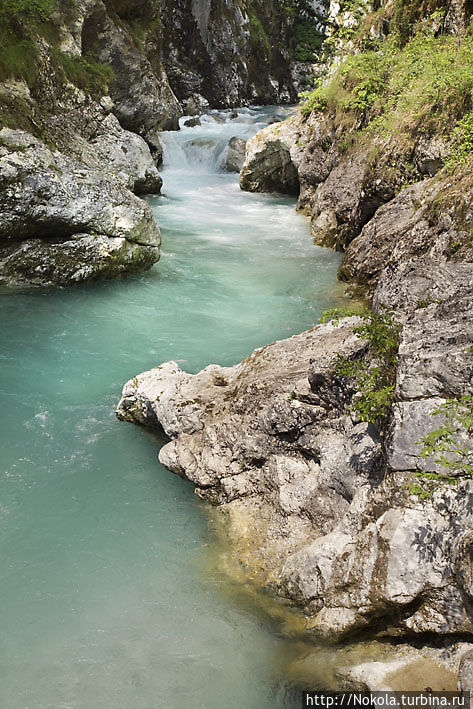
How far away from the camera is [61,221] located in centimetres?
896

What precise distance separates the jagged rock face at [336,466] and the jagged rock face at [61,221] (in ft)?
14.1

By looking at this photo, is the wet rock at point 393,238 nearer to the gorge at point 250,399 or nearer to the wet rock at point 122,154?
the gorge at point 250,399

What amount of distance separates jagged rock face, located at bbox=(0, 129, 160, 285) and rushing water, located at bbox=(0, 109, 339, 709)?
0.43m

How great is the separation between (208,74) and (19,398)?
1071 inches

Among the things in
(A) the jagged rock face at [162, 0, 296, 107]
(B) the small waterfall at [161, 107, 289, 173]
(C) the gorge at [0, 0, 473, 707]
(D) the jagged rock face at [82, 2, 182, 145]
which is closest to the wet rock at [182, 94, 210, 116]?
(A) the jagged rock face at [162, 0, 296, 107]

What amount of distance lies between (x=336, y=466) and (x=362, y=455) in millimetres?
255

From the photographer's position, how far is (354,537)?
364 cm

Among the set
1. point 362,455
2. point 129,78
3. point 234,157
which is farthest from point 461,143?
point 234,157

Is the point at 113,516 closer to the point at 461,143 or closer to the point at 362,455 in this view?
the point at 362,455

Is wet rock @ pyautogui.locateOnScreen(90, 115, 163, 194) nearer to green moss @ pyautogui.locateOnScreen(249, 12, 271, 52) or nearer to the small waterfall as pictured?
the small waterfall

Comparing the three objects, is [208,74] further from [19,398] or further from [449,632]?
[449,632]

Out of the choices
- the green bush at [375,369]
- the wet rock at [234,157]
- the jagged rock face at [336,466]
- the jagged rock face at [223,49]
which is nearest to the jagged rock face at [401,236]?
the jagged rock face at [336,466]

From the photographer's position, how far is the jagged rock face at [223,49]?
87.9ft

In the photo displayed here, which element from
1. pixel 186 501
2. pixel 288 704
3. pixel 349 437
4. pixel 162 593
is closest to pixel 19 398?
pixel 186 501
